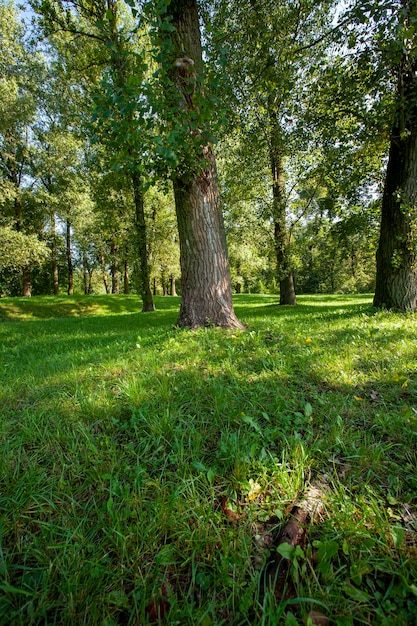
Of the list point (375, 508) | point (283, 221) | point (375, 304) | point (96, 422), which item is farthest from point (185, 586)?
point (283, 221)

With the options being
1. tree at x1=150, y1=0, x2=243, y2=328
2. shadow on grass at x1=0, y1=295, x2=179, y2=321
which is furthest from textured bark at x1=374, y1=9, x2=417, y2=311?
shadow on grass at x1=0, y1=295, x2=179, y2=321

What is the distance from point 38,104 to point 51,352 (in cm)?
2349

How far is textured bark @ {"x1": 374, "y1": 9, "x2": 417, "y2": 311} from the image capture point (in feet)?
19.3

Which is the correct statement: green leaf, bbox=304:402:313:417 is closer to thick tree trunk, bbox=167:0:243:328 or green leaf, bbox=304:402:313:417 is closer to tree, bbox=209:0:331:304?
thick tree trunk, bbox=167:0:243:328

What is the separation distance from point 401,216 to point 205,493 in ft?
23.4

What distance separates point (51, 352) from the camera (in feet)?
14.8

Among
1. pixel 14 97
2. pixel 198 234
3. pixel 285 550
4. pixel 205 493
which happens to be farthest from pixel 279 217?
pixel 14 97

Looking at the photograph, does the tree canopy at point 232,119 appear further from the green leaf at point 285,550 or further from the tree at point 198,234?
the green leaf at point 285,550

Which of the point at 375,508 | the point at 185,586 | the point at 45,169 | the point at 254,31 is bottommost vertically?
the point at 185,586

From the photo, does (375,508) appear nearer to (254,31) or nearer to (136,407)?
(136,407)

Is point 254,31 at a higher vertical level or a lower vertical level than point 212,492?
higher

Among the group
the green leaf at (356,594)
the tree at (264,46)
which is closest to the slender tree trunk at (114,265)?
the tree at (264,46)

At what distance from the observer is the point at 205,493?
1390mm

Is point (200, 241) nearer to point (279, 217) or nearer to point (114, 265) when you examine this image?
point (279, 217)
